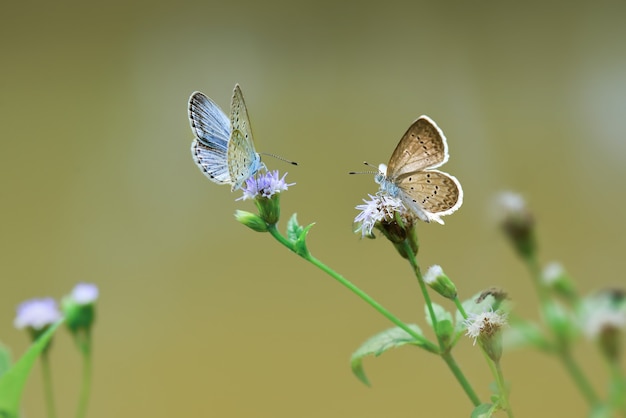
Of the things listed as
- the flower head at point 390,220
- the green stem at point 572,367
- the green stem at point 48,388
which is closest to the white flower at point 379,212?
the flower head at point 390,220

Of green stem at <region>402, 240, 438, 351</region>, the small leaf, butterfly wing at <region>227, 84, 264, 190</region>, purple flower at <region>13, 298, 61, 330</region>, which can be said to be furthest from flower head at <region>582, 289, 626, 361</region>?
purple flower at <region>13, 298, 61, 330</region>

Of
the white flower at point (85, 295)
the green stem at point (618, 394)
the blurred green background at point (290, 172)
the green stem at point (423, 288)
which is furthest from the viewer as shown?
the blurred green background at point (290, 172)

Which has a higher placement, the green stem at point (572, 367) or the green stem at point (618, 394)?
the green stem at point (572, 367)

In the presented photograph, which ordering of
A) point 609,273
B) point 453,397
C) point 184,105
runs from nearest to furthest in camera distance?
1. point 453,397
2. point 609,273
3. point 184,105

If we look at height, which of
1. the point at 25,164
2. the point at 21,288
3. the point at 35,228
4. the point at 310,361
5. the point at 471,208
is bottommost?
the point at 310,361

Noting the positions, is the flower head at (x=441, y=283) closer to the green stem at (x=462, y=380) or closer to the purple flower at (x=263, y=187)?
the green stem at (x=462, y=380)

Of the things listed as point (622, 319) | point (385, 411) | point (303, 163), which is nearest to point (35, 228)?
point (303, 163)

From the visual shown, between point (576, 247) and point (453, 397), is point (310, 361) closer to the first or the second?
point (453, 397)
